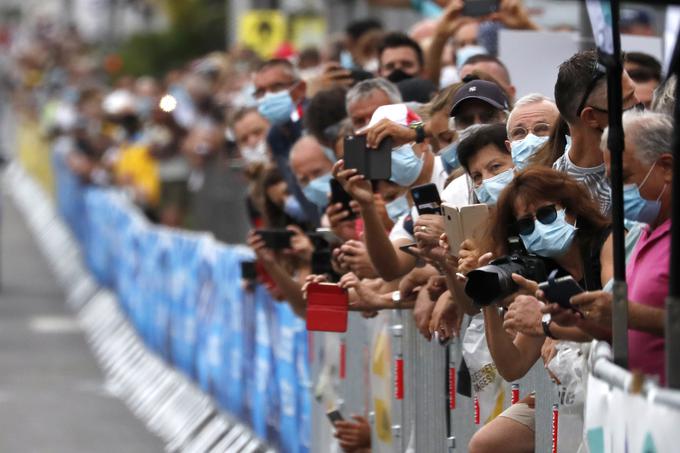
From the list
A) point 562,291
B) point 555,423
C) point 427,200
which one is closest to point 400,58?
point 427,200

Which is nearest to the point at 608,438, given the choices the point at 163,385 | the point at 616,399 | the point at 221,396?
the point at 616,399

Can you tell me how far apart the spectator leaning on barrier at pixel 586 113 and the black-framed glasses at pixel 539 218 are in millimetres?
352

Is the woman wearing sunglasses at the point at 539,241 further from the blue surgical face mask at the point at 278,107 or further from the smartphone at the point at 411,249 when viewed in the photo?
the blue surgical face mask at the point at 278,107

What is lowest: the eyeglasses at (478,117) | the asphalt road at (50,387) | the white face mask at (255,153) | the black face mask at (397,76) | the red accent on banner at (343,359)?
the asphalt road at (50,387)

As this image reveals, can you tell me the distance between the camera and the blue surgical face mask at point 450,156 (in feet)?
25.6

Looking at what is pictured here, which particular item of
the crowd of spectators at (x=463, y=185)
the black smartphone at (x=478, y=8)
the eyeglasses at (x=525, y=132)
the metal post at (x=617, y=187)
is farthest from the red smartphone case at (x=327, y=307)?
the metal post at (x=617, y=187)

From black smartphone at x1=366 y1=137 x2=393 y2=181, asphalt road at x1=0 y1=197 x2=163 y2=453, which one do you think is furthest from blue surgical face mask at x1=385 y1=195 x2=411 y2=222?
Result: asphalt road at x1=0 y1=197 x2=163 y2=453

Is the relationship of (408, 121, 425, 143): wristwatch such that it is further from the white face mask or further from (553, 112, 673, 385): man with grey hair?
the white face mask

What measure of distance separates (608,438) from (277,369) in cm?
602

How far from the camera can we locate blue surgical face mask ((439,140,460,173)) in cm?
780

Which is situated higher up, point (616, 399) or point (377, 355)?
point (616, 399)

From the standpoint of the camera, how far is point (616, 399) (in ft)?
16.5

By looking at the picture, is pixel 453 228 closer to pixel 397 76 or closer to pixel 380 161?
pixel 380 161

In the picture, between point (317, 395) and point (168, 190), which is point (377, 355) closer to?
point (317, 395)
